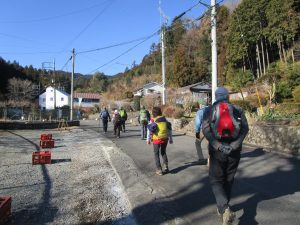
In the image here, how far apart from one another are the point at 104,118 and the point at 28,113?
29.9m

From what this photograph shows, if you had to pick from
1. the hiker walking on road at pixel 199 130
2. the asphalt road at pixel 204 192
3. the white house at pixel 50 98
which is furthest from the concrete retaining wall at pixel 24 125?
the white house at pixel 50 98

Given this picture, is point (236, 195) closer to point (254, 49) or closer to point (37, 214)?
point (37, 214)

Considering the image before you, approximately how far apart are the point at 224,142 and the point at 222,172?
1.46 ft

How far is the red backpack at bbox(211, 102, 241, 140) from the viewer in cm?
512

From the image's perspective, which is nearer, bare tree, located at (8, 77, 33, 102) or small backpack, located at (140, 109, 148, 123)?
small backpack, located at (140, 109, 148, 123)

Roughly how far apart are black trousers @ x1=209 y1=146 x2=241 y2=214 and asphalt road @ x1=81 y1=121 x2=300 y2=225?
0.43 meters

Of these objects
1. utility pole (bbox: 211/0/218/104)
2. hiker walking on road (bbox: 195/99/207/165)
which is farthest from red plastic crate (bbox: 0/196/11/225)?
utility pole (bbox: 211/0/218/104)

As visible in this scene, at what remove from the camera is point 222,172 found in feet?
17.4

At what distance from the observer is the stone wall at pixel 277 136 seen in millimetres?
12047

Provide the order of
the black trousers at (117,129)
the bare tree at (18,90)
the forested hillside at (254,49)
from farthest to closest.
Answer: the bare tree at (18,90)
the forested hillside at (254,49)
the black trousers at (117,129)

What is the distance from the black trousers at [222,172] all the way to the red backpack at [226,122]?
0.25m

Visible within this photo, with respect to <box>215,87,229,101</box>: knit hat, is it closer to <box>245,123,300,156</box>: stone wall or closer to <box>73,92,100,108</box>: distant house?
<box>245,123,300,156</box>: stone wall

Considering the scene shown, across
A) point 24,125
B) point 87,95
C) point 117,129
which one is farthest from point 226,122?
point 87,95

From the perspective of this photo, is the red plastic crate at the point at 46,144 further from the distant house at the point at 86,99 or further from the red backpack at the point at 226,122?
the distant house at the point at 86,99
